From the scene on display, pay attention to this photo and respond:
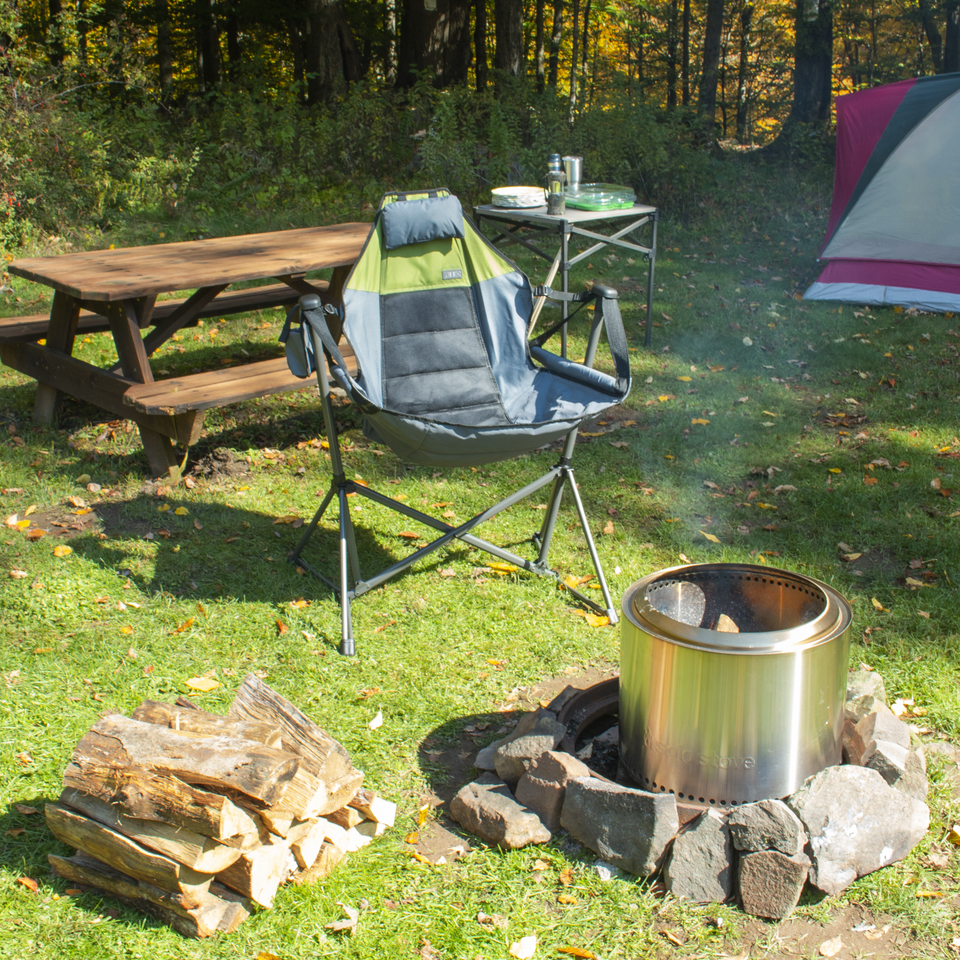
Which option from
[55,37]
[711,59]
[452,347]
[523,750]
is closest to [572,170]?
[452,347]

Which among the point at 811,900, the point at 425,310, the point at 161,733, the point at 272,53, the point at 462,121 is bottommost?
the point at 811,900

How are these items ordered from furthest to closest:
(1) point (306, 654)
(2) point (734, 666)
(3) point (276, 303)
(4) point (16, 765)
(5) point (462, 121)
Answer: (5) point (462, 121), (3) point (276, 303), (1) point (306, 654), (4) point (16, 765), (2) point (734, 666)

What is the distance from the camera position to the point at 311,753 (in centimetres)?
211

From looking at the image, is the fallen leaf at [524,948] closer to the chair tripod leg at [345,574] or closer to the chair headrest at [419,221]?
the chair tripod leg at [345,574]

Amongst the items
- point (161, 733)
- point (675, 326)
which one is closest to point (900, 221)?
point (675, 326)

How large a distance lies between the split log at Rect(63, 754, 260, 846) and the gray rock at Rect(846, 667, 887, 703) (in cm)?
159

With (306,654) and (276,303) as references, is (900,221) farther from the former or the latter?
(306,654)

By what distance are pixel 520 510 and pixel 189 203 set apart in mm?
6163

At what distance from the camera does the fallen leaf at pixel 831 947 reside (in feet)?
6.17

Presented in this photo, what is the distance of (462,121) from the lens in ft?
32.8

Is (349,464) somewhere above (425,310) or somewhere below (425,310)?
below

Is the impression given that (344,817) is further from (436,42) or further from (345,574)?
(436,42)

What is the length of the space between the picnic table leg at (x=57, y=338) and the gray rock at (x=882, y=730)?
3.81 metres

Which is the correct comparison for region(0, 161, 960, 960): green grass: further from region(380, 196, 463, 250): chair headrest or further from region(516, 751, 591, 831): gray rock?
region(380, 196, 463, 250): chair headrest
